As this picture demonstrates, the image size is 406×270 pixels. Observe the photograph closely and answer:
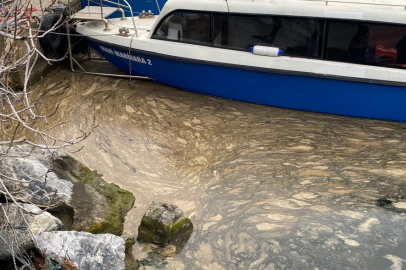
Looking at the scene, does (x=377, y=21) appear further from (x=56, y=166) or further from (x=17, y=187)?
(x=17, y=187)

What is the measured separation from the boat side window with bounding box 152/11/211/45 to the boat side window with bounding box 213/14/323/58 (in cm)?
15

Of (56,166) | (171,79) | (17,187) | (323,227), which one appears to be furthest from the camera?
(171,79)

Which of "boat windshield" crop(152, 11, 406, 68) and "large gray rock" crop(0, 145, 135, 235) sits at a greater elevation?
"boat windshield" crop(152, 11, 406, 68)

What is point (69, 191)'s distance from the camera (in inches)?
207

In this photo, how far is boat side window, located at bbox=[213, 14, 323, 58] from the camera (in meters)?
6.75

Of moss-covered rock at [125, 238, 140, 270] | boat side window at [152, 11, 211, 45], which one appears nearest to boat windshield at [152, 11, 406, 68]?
boat side window at [152, 11, 211, 45]

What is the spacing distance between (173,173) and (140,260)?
1.43 metres

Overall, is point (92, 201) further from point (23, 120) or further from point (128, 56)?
point (128, 56)

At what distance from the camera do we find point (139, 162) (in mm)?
6273

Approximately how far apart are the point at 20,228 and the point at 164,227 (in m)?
1.32

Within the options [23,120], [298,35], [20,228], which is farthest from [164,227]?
[298,35]

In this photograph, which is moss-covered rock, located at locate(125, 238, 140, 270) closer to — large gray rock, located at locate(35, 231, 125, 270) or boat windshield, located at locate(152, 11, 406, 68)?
large gray rock, located at locate(35, 231, 125, 270)

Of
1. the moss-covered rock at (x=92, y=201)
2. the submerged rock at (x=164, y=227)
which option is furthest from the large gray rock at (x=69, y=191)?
the submerged rock at (x=164, y=227)

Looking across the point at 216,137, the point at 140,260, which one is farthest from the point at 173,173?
the point at 140,260
